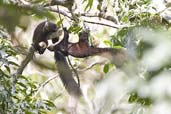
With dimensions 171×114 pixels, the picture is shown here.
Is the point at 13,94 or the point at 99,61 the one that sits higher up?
the point at 99,61

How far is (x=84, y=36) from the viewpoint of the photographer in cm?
157

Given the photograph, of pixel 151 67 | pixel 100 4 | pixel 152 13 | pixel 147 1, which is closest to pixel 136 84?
pixel 151 67

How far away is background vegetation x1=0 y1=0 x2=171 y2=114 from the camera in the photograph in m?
0.27

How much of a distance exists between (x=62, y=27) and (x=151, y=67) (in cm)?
133

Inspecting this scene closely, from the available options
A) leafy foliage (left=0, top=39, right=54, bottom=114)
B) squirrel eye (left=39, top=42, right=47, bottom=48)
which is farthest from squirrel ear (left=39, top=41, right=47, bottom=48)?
leafy foliage (left=0, top=39, right=54, bottom=114)

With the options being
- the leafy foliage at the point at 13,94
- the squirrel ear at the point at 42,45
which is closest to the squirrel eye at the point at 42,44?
the squirrel ear at the point at 42,45

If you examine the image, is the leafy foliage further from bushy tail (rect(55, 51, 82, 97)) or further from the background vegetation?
bushy tail (rect(55, 51, 82, 97))

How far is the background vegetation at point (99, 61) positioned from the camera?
10.6 inches

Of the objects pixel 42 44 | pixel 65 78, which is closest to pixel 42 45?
pixel 42 44

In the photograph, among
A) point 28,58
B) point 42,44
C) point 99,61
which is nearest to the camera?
point 28,58

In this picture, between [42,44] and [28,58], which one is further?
[42,44]

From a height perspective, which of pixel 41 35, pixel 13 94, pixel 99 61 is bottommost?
pixel 13 94

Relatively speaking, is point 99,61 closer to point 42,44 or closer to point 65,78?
point 65,78

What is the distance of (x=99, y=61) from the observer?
4.50 feet
